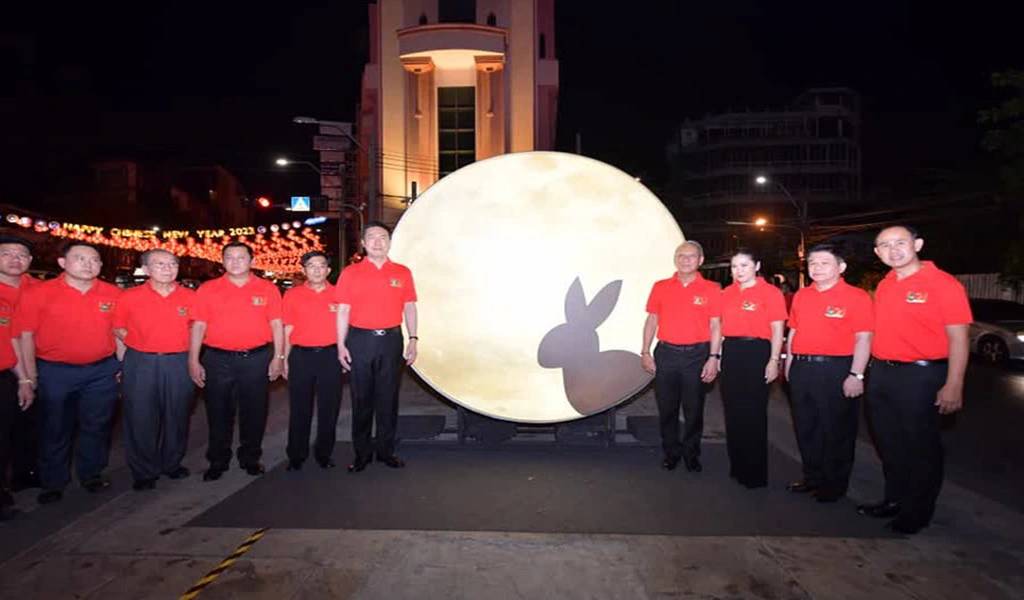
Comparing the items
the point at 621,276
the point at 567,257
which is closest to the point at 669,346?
the point at 621,276

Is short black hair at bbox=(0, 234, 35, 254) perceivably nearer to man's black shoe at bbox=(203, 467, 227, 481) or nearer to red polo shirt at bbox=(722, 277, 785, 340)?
man's black shoe at bbox=(203, 467, 227, 481)

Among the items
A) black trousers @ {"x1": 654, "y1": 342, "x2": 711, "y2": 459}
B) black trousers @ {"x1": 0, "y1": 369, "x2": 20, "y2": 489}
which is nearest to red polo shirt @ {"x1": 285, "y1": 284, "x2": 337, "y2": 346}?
black trousers @ {"x1": 0, "y1": 369, "x2": 20, "y2": 489}

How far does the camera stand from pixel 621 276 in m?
4.64

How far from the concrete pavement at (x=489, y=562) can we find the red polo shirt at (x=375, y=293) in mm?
1527

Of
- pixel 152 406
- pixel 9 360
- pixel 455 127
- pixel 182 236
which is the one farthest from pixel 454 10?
pixel 9 360

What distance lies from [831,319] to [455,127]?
1801 cm

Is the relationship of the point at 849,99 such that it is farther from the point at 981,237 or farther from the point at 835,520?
the point at 835,520

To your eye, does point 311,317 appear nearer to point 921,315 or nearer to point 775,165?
point 921,315

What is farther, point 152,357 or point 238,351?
point 238,351

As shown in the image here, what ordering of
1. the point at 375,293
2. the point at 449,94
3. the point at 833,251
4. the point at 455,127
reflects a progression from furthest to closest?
the point at 449,94 < the point at 455,127 < the point at 375,293 < the point at 833,251

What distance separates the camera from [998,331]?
11984 mm

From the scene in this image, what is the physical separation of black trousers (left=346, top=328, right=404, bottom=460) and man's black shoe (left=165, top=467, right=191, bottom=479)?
1.24 metres

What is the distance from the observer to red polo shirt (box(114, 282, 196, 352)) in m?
4.48

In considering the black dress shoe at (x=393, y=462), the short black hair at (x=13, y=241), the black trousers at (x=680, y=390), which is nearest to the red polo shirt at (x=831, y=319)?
the black trousers at (x=680, y=390)
